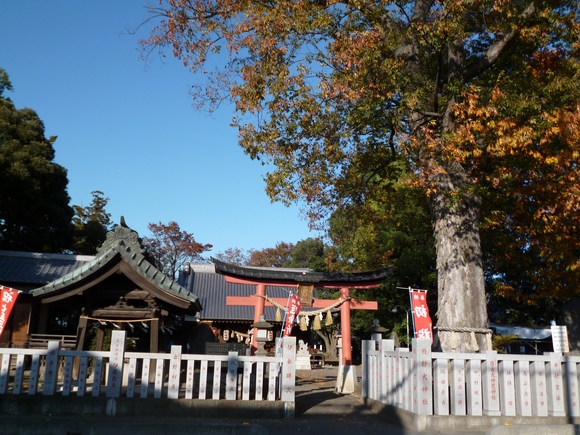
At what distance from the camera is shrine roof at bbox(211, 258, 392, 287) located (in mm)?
15415

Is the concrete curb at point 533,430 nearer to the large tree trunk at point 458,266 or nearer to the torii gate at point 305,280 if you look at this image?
the large tree trunk at point 458,266

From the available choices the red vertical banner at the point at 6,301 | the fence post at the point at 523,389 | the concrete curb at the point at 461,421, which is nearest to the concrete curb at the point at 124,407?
the red vertical banner at the point at 6,301

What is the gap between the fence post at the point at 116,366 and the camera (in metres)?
9.12

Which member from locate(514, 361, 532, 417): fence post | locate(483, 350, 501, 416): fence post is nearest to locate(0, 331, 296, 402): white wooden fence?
locate(483, 350, 501, 416): fence post

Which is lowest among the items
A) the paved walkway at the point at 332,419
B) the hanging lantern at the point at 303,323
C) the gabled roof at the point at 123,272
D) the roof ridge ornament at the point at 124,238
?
the paved walkway at the point at 332,419

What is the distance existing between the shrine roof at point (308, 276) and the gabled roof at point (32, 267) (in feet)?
22.5

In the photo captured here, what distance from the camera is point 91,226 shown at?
30625 millimetres

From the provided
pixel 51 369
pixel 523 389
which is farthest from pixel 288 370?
pixel 51 369

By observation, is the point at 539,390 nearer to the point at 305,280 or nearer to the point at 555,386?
the point at 555,386

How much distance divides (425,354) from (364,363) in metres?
3.16

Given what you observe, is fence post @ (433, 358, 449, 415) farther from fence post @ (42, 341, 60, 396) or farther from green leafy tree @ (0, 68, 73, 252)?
green leafy tree @ (0, 68, 73, 252)

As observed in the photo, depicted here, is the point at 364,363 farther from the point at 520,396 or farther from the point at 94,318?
the point at 94,318

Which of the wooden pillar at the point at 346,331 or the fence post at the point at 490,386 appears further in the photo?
the wooden pillar at the point at 346,331

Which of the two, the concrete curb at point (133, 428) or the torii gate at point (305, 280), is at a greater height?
the torii gate at point (305, 280)
